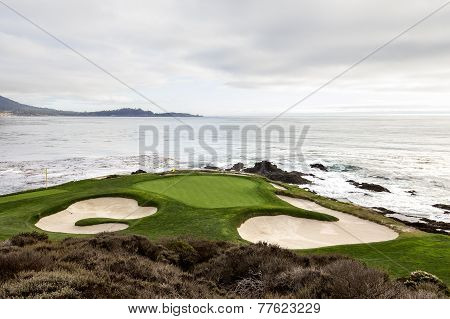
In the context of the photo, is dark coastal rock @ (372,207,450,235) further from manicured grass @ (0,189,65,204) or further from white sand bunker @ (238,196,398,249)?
manicured grass @ (0,189,65,204)

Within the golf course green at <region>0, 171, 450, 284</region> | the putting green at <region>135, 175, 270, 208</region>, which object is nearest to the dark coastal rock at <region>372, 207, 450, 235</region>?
the golf course green at <region>0, 171, 450, 284</region>

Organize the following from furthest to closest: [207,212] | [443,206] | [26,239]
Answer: [443,206], [207,212], [26,239]

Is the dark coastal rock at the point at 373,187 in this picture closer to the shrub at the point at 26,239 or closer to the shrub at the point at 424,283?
the shrub at the point at 424,283

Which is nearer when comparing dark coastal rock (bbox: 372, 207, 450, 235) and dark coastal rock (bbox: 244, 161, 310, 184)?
dark coastal rock (bbox: 372, 207, 450, 235)

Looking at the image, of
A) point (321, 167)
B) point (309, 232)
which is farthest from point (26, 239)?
point (321, 167)

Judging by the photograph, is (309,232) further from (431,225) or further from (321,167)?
(321,167)

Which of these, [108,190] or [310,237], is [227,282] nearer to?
[310,237]
